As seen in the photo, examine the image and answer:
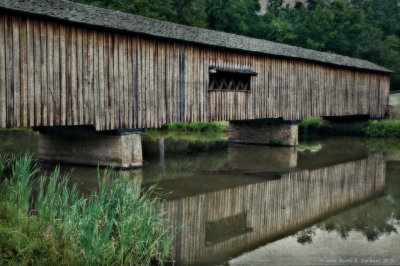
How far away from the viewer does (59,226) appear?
434 cm

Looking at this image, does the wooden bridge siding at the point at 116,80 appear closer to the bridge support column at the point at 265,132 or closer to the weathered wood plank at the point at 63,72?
the weathered wood plank at the point at 63,72

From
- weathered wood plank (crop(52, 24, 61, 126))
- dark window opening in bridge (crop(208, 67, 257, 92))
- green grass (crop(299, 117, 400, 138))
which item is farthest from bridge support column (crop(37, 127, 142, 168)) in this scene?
green grass (crop(299, 117, 400, 138))

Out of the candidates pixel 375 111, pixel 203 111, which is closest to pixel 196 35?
pixel 203 111

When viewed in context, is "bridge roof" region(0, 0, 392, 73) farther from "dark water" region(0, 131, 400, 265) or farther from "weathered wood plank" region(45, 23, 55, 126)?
"dark water" region(0, 131, 400, 265)

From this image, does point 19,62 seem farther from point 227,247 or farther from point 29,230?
point 227,247

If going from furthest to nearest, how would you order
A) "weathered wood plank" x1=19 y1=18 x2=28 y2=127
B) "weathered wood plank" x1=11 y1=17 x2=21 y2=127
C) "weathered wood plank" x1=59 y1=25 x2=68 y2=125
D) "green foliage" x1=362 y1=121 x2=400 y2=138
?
"green foliage" x1=362 y1=121 x2=400 y2=138 < "weathered wood plank" x1=59 y1=25 x2=68 y2=125 < "weathered wood plank" x1=19 y1=18 x2=28 y2=127 < "weathered wood plank" x1=11 y1=17 x2=21 y2=127

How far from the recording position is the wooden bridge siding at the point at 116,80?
351 inches

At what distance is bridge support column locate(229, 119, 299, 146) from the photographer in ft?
57.1

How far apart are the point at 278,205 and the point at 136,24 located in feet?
22.5

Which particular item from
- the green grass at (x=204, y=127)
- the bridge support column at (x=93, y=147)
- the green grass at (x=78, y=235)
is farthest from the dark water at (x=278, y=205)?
the green grass at (x=204, y=127)

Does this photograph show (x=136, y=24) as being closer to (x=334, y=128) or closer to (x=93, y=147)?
(x=93, y=147)

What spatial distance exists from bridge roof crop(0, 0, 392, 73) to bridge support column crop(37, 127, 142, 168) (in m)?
3.04

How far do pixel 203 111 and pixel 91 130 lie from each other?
12.9ft

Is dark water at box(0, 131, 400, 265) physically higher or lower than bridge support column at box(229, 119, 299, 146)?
lower
